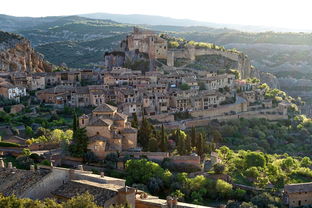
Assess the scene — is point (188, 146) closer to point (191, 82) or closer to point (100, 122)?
point (100, 122)

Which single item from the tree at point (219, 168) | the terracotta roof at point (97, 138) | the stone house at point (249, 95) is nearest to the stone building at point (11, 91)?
the terracotta roof at point (97, 138)

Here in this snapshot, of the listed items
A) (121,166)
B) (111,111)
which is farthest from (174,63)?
(121,166)

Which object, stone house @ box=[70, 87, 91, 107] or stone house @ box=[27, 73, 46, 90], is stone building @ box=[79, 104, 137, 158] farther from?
stone house @ box=[27, 73, 46, 90]

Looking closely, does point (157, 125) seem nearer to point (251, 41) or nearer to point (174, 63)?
point (174, 63)

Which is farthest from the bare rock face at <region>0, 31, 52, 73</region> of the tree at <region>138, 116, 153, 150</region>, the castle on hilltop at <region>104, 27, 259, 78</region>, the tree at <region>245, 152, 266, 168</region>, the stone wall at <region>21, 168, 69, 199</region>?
the stone wall at <region>21, 168, 69, 199</region>

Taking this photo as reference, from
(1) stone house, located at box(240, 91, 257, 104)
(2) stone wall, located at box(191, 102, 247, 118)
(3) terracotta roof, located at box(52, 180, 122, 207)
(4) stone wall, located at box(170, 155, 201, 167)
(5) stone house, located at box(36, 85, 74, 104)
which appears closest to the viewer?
(3) terracotta roof, located at box(52, 180, 122, 207)
